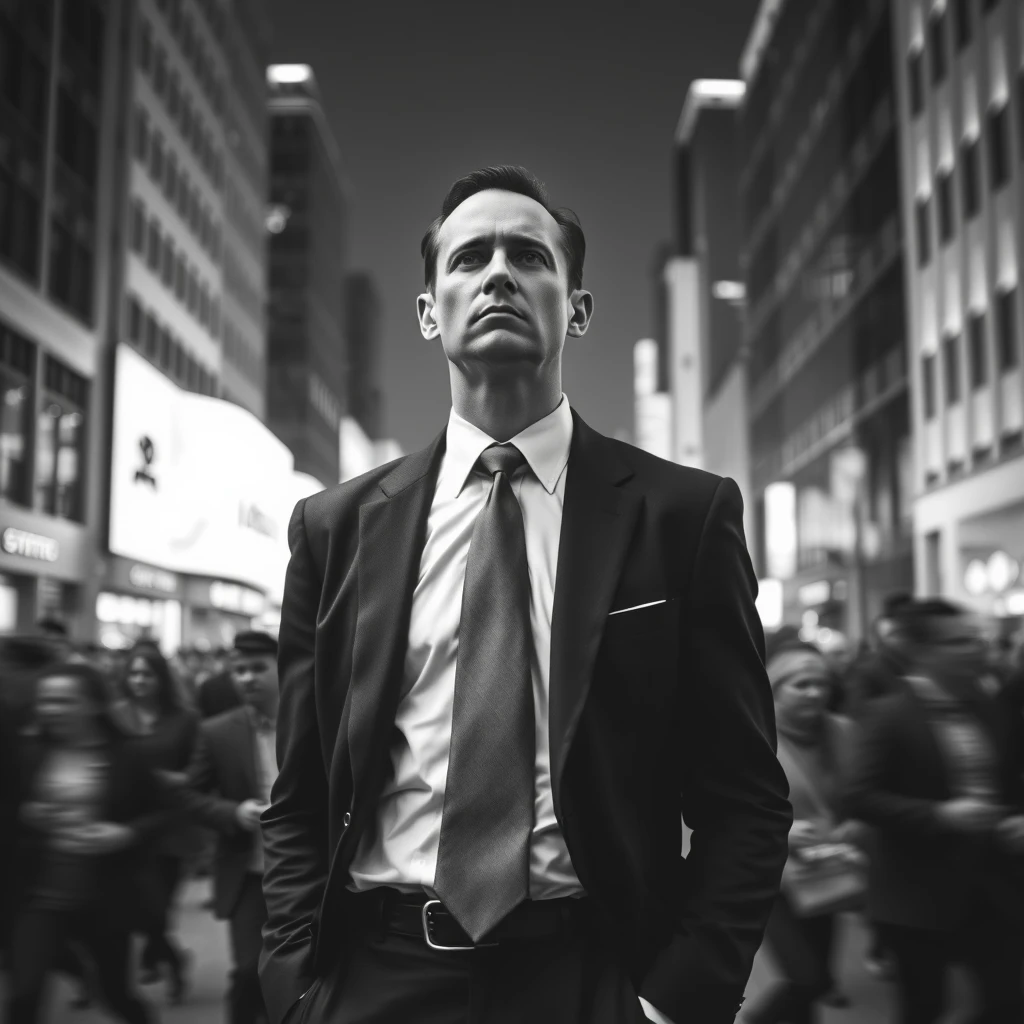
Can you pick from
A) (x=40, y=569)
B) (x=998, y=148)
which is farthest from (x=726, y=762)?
(x=40, y=569)

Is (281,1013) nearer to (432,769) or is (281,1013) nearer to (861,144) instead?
(432,769)

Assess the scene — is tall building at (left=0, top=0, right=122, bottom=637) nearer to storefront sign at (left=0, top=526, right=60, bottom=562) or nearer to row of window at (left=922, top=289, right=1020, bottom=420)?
storefront sign at (left=0, top=526, right=60, bottom=562)

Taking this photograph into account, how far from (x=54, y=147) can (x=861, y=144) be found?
25.7 m

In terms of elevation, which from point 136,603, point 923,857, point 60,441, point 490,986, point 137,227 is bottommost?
point 923,857

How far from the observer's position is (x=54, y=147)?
33.1m

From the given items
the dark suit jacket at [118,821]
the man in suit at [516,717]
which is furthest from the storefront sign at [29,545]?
the man in suit at [516,717]

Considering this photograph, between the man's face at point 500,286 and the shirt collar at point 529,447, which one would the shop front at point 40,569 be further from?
the man's face at point 500,286

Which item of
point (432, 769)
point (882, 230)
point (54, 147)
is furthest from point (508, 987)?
point (882, 230)

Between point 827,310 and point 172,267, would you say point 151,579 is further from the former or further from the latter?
point 827,310

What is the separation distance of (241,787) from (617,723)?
4777mm

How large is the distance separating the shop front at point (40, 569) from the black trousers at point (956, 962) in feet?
76.4

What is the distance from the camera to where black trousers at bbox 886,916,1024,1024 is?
5.84m

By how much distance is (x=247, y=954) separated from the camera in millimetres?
6160

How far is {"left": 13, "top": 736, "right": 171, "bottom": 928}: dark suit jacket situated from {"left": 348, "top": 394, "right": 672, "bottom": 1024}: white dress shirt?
3.97 metres
